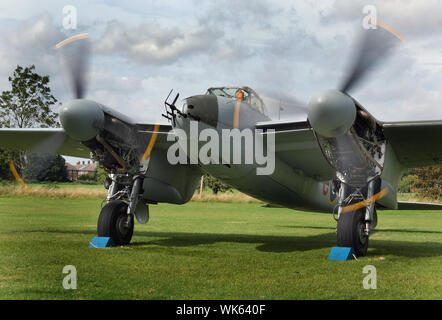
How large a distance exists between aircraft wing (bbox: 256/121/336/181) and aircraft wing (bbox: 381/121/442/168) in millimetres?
1704

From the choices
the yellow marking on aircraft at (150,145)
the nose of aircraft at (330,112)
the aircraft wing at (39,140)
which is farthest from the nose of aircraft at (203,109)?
the aircraft wing at (39,140)

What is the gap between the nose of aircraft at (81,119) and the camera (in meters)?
10.7

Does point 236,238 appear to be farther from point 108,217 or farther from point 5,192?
point 5,192

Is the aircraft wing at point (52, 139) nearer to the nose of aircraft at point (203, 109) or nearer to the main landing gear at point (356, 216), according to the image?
the nose of aircraft at point (203, 109)

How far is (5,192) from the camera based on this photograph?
40.3m

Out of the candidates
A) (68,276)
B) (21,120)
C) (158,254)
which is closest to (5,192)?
(21,120)

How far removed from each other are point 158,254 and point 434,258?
241 inches

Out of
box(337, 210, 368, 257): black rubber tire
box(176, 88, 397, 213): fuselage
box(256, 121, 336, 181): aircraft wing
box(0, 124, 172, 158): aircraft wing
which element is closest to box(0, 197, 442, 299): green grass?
box(337, 210, 368, 257): black rubber tire

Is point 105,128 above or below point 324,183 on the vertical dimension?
above

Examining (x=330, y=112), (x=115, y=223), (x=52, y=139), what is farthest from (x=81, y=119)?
(x=330, y=112)

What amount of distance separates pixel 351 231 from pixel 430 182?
2123 inches

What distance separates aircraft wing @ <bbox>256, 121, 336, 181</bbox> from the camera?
10707 mm

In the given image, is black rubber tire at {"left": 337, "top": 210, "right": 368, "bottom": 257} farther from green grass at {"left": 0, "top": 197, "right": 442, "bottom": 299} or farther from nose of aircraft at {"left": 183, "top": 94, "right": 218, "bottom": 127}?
nose of aircraft at {"left": 183, "top": 94, "right": 218, "bottom": 127}

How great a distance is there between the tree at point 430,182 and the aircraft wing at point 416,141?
49208 millimetres
